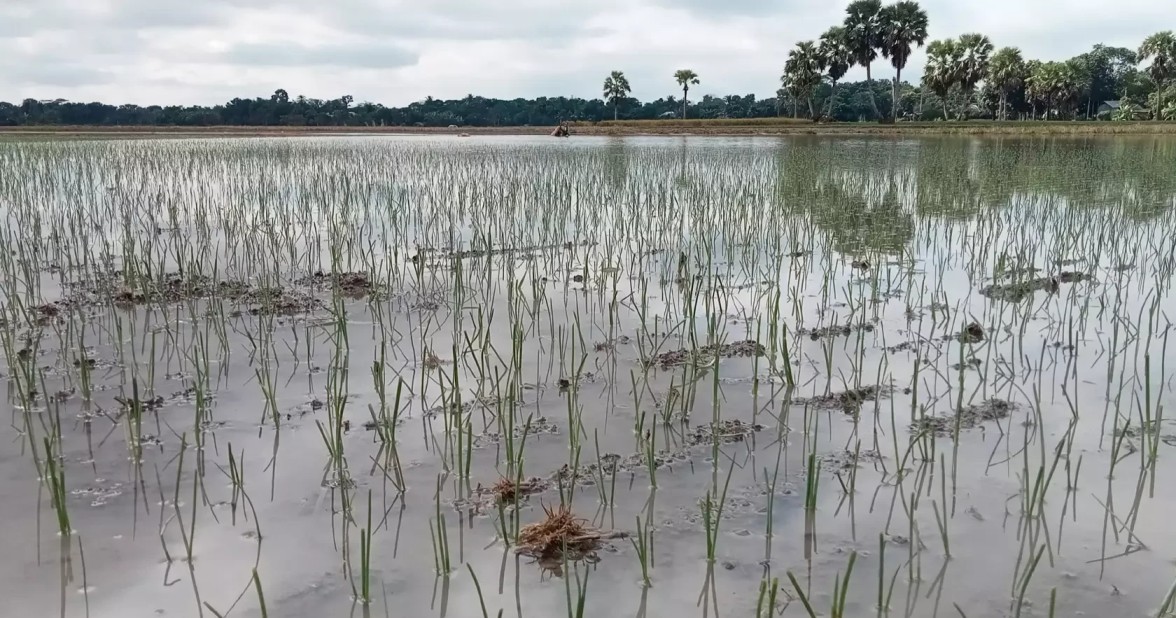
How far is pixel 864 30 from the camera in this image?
209ft

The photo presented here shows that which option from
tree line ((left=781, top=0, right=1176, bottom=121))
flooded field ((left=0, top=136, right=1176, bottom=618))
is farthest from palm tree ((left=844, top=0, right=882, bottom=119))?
flooded field ((left=0, top=136, right=1176, bottom=618))

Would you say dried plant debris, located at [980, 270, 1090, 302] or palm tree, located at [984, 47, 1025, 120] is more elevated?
palm tree, located at [984, 47, 1025, 120]

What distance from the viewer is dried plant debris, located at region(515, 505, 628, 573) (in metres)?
2.36

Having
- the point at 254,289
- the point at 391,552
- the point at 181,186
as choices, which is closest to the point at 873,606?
the point at 391,552

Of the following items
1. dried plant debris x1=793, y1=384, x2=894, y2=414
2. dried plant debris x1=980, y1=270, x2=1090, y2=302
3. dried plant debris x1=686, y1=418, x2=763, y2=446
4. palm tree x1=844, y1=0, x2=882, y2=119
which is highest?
palm tree x1=844, y1=0, x2=882, y2=119

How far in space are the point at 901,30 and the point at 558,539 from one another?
68744mm

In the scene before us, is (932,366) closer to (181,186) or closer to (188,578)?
(188,578)

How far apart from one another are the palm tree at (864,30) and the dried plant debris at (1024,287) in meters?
64.4

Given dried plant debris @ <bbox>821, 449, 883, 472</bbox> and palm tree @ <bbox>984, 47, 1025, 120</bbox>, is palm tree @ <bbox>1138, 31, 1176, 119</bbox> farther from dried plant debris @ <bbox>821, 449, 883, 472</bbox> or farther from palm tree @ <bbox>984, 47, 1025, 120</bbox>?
dried plant debris @ <bbox>821, 449, 883, 472</bbox>

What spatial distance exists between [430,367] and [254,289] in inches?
107

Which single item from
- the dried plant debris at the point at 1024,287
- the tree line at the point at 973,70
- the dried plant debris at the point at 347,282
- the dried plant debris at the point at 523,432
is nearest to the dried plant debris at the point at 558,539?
the dried plant debris at the point at 523,432

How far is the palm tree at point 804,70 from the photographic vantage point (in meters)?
70.8

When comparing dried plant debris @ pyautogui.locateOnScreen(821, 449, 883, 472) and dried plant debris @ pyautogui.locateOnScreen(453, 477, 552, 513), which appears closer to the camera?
dried plant debris @ pyautogui.locateOnScreen(453, 477, 552, 513)

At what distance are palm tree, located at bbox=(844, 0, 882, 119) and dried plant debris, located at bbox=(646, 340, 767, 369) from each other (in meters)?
66.8
